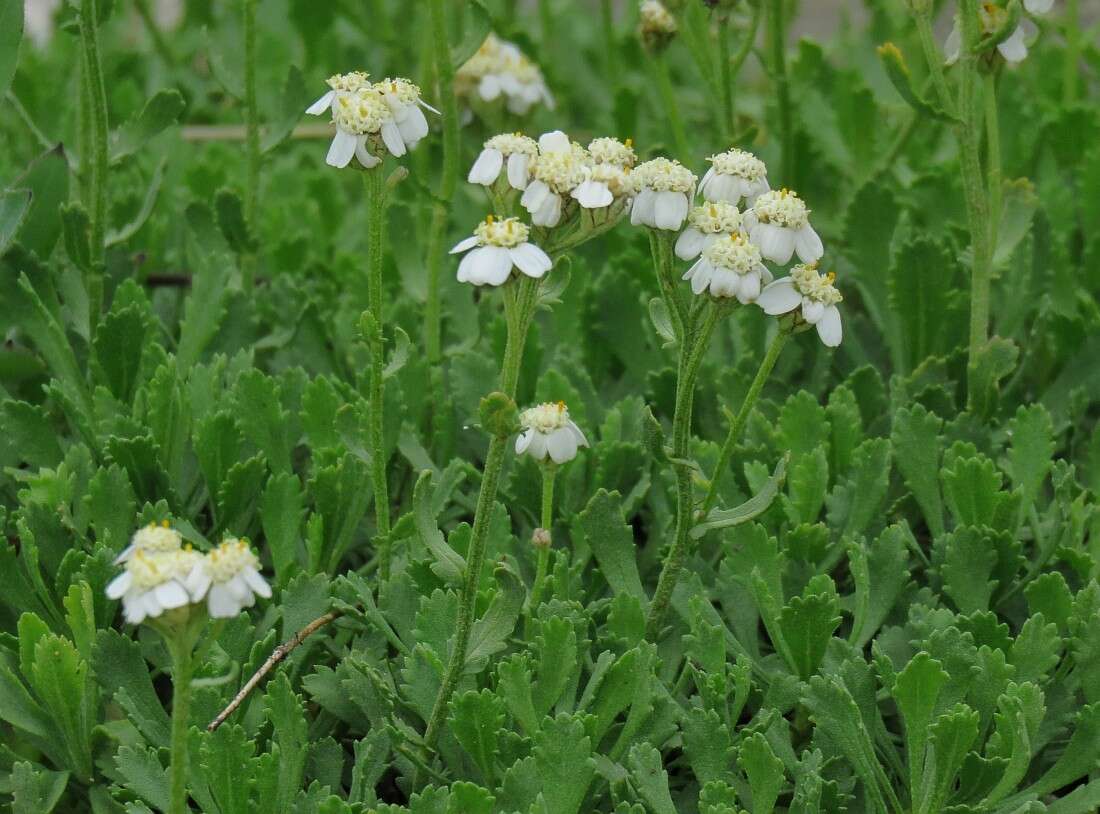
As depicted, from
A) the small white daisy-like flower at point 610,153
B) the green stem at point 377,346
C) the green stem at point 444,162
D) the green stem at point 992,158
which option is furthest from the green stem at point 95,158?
the green stem at point 992,158

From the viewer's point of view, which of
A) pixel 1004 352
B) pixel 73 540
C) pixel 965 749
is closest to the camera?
pixel 965 749

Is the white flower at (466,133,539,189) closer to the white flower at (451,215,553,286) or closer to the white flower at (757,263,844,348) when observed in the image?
the white flower at (451,215,553,286)

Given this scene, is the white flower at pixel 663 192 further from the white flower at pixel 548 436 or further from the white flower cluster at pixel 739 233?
the white flower at pixel 548 436

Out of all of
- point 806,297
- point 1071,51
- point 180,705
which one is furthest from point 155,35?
point 180,705

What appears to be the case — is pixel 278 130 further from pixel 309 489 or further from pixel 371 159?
pixel 371 159

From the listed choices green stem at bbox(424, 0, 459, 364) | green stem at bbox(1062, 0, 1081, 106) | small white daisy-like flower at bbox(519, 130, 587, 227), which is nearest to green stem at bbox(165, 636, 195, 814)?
small white daisy-like flower at bbox(519, 130, 587, 227)

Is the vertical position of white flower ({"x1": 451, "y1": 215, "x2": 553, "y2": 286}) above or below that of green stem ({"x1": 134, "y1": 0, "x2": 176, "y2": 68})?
below

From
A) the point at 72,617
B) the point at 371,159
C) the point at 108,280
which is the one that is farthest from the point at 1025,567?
the point at 108,280

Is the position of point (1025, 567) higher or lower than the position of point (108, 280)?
lower
